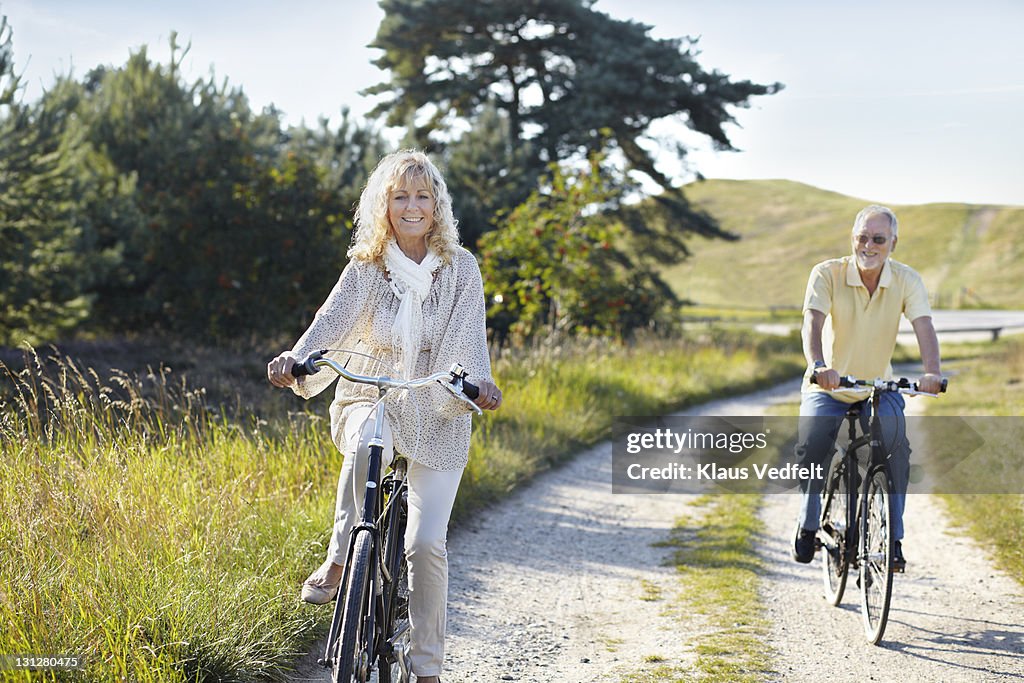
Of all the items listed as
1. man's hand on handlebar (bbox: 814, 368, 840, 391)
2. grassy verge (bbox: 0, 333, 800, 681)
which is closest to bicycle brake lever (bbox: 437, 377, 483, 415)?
grassy verge (bbox: 0, 333, 800, 681)

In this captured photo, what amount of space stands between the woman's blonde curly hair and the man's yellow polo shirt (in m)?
2.62

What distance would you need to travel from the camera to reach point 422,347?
393 centimetres

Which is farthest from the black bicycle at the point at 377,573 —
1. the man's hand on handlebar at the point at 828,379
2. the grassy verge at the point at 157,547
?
the man's hand on handlebar at the point at 828,379

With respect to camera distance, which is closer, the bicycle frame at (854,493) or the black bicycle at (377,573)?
the black bicycle at (377,573)

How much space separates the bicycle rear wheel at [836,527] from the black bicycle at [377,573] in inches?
117

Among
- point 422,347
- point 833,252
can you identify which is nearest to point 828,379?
point 422,347

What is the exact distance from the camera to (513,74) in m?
27.5

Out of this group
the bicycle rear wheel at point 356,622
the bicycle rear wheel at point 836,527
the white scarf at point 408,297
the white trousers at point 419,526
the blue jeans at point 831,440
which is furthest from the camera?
the bicycle rear wheel at point 836,527

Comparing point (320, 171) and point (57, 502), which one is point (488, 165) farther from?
point (57, 502)

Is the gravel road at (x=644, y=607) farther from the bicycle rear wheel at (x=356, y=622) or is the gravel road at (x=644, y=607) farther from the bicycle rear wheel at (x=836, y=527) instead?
the bicycle rear wheel at (x=356, y=622)

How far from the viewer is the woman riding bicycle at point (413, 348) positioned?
380 cm

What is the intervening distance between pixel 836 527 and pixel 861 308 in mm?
1310

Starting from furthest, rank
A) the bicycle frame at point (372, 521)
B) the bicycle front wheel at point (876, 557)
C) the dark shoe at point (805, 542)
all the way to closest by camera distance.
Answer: the dark shoe at point (805, 542) → the bicycle front wheel at point (876, 557) → the bicycle frame at point (372, 521)

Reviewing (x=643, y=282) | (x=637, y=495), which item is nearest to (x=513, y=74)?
(x=643, y=282)
